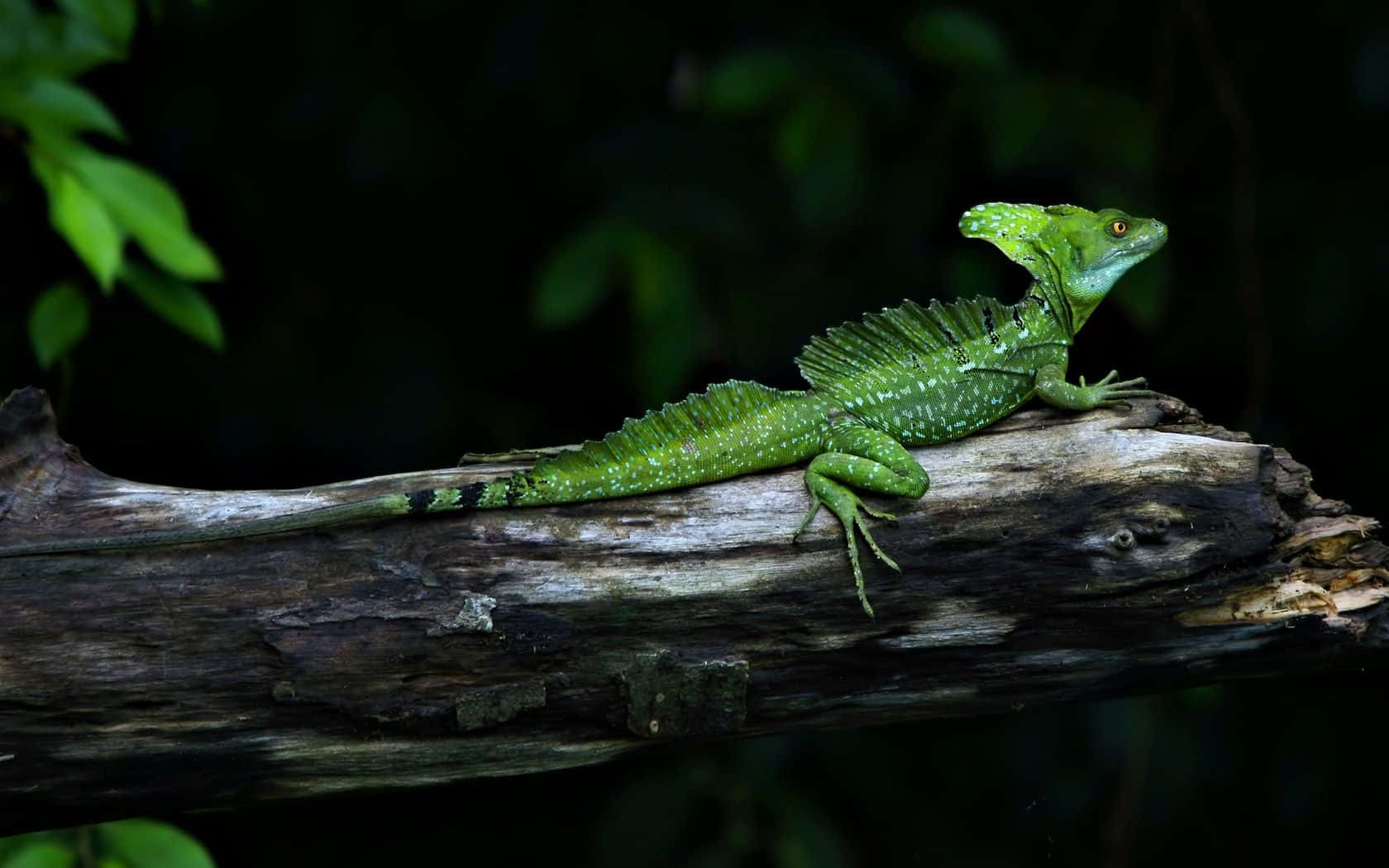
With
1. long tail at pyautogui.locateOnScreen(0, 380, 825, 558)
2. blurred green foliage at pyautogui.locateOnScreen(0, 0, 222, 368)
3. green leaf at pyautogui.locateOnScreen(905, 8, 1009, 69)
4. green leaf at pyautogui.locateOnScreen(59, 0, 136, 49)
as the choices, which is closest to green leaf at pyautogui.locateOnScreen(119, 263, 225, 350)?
blurred green foliage at pyautogui.locateOnScreen(0, 0, 222, 368)

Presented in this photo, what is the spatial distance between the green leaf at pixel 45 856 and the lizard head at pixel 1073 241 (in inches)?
122

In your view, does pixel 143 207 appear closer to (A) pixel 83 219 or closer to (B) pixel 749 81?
(A) pixel 83 219

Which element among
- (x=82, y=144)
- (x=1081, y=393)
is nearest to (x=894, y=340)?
(x=1081, y=393)

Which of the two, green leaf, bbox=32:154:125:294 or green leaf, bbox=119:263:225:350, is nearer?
green leaf, bbox=32:154:125:294

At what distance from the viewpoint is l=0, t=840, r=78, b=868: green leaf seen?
339cm

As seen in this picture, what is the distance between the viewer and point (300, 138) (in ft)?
21.0

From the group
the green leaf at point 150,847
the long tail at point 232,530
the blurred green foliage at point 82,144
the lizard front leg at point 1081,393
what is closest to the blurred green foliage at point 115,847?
the green leaf at point 150,847

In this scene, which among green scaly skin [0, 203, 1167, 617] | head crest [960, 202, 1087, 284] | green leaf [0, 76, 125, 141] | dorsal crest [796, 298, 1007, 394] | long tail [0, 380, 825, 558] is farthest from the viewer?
head crest [960, 202, 1087, 284]

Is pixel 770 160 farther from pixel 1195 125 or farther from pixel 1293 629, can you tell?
pixel 1293 629

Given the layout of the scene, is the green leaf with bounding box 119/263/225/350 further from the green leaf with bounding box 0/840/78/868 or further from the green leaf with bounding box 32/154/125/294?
the green leaf with bounding box 0/840/78/868

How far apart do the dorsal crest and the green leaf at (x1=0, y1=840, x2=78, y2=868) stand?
7.71ft

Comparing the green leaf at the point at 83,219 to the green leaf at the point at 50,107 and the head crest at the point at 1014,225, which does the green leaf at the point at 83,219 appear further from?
the head crest at the point at 1014,225

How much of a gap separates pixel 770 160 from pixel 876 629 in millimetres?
3162

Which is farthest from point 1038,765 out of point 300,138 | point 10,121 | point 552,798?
point 10,121
